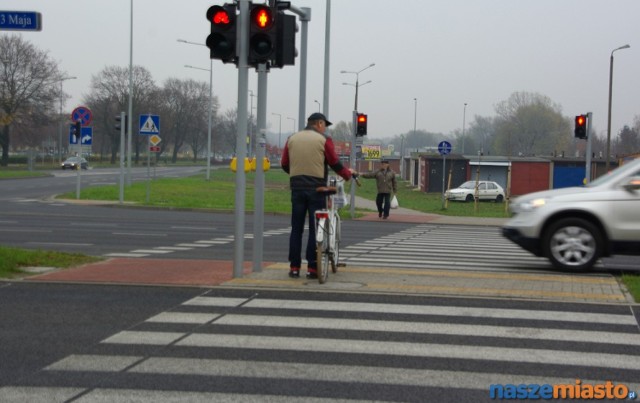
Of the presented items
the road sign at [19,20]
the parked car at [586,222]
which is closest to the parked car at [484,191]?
the parked car at [586,222]

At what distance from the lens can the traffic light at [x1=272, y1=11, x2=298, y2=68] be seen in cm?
1034

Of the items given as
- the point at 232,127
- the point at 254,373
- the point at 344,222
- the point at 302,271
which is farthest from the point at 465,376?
the point at 232,127

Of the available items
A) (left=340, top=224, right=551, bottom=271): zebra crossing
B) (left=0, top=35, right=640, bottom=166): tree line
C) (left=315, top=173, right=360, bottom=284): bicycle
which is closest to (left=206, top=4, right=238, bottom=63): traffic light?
(left=315, top=173, right=360, bottom=284): bicycle

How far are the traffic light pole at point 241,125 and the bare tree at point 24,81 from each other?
67.3m

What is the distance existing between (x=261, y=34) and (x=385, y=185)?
1750 cm

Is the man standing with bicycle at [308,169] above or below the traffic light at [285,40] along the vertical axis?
below

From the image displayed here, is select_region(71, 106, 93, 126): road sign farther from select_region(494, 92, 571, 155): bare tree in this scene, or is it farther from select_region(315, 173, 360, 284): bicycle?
select_region(494, 92, 571, 155): bare tree

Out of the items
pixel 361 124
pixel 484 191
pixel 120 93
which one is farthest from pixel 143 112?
pixel 361 124

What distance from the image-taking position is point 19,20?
10461 millimetres

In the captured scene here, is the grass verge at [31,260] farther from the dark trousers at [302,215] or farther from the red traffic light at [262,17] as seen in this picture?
the red traffic light at [262,17]

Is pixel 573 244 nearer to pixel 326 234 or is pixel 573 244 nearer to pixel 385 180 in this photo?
pixel 326 234

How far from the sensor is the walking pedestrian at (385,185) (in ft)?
87.7

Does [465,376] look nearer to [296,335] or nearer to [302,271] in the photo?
[296,335]

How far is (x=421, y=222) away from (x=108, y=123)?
70.6m
